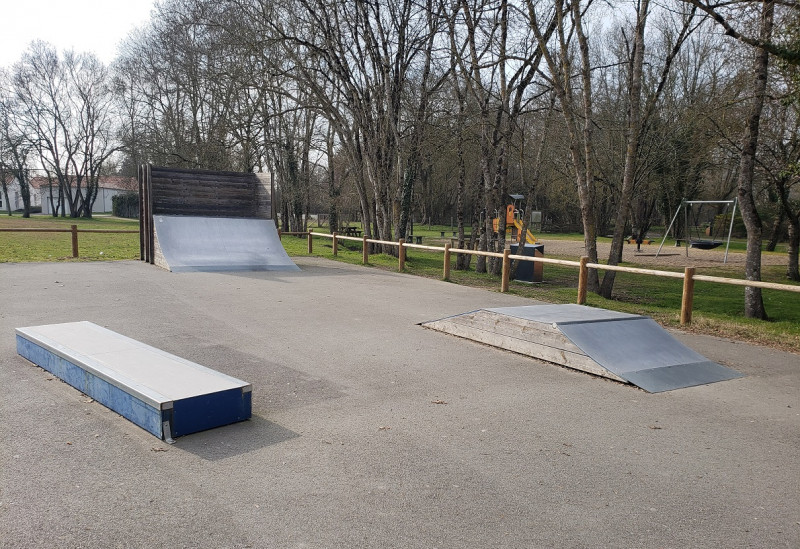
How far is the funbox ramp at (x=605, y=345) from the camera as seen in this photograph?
22.3 ft

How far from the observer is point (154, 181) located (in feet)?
58.6

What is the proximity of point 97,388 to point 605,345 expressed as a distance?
17.9ft

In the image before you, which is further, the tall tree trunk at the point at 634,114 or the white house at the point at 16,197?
the white house at the point at 16,197

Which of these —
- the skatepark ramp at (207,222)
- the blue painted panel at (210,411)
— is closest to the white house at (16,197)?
the skatepark ramp at (207,222)

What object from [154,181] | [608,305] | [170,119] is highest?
[170,119]

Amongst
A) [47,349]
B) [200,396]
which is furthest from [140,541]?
[47,349]

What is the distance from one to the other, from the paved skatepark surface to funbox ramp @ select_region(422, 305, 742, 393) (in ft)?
0.84

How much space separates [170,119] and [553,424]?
34996 mm

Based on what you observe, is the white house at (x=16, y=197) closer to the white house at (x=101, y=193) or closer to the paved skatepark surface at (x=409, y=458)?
the white house at (x=101, y=193)

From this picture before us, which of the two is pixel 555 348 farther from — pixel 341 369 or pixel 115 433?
pixel 115 433

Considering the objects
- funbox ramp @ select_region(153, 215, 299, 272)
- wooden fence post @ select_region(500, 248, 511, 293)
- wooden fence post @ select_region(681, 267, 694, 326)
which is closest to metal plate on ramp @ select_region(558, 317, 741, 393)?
wooden fence post @ select_region(681, 267, 694, 326)

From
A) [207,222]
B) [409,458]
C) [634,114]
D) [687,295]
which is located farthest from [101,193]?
[409,458]

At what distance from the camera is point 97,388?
527 cm

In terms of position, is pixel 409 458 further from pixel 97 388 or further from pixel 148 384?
pixel 97 388
